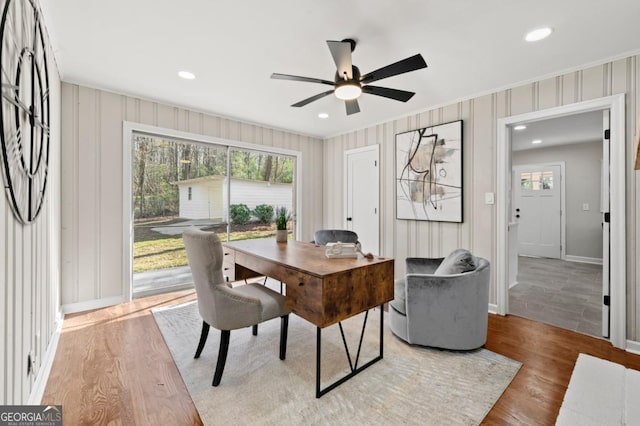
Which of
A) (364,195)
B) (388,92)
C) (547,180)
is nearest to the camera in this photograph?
(388,92)

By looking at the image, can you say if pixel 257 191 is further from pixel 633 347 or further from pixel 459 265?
pixel 633 347

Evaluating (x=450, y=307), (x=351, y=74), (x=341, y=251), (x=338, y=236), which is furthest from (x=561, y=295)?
(x=351, y=74)

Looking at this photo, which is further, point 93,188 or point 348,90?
point 93,188

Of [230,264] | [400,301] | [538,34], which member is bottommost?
[400,301]

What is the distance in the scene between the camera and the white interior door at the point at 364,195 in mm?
4465

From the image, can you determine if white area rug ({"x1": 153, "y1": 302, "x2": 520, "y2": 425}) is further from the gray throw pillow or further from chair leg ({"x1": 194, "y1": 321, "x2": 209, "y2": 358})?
the gray throw pillow

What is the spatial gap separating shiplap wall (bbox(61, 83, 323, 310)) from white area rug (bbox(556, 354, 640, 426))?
403 cm

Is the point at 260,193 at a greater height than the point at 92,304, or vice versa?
the point at 260,193

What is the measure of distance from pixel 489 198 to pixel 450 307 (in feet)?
5.17

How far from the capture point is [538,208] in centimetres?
635

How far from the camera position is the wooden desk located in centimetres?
162

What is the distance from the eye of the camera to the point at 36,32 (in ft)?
5.66

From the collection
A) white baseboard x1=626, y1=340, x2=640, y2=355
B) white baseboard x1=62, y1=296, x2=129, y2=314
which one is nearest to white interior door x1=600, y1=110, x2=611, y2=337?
white baseboard x1=626, y1=340, x2=640, y2=355

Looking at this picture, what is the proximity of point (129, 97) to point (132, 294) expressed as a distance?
2.42 m
